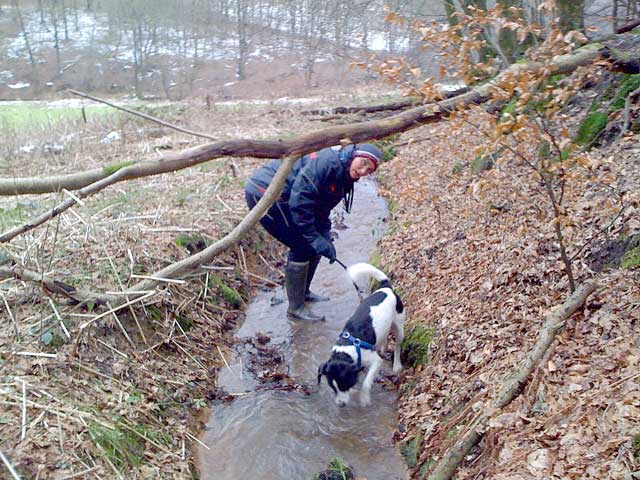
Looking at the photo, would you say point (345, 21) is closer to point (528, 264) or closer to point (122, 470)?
point (528, 264)

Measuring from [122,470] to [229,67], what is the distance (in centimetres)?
4535

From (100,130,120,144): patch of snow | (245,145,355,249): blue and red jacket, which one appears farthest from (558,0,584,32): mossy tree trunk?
(100,130,120,144): patch of snow

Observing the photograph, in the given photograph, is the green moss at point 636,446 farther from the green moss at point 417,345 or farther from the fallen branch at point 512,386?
the green moss at point 417,345

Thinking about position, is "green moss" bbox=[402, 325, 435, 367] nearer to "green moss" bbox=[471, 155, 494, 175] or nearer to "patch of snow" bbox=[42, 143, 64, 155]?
"green moss" bbox=[471, 155, 494, 175]

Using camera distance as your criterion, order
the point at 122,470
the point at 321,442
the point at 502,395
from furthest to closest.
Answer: the point at 321,442
the point at 122,470
the point at 502,395

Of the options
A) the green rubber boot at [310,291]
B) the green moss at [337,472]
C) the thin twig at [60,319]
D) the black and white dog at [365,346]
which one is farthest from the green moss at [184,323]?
the green moss at [337,472]

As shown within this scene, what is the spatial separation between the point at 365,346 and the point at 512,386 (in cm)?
176

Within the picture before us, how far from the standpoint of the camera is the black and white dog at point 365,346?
16.0 ft

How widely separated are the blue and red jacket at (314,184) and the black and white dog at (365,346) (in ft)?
3.96

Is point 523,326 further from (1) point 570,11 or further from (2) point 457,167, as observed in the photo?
(1) point 570,11

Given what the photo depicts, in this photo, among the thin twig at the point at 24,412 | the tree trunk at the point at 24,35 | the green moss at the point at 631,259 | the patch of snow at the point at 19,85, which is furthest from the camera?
the tree trunk at the point at 24,35

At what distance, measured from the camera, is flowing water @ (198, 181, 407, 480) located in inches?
169

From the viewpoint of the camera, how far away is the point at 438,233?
7.12 m

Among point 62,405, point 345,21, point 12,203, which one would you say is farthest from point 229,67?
point 62,405
